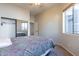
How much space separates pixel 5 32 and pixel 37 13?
2.34 feet

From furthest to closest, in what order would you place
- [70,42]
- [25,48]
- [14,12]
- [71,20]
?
[70,42] < [71,20] < [14,12] < [25,48]

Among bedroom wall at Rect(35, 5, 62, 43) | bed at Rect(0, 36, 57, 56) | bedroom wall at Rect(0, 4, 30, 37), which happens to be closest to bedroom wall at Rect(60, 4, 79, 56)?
bed at Rect(0, 36, 57, 56)

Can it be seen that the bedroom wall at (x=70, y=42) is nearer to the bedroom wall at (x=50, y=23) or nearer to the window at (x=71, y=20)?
the window at (x=71, y=20)

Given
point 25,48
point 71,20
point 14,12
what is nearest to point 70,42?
point 71,20

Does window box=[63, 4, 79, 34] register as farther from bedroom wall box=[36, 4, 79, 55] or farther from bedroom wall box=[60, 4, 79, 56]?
bedroom wall box=[36, 4, 79, 55]

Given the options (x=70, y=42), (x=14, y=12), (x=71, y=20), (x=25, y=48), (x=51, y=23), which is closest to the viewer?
(x=25, y=48)

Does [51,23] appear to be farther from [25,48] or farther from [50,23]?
[25,48]

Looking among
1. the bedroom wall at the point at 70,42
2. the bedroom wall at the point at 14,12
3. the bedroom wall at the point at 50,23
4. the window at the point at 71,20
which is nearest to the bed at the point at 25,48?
the bedroom wall at the point at 50,23

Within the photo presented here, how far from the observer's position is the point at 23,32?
244cm

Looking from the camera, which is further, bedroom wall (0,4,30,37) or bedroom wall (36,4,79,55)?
bedroom wall (36,4,79,55)

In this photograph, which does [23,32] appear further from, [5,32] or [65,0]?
[65,0]

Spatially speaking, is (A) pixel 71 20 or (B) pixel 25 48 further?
(A) pixel 71 20

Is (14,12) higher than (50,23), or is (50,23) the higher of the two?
(14,12)

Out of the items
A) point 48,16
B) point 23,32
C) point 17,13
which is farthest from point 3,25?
point 48,16
